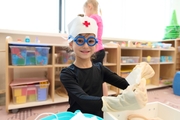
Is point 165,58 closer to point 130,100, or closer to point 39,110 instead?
point 39,110

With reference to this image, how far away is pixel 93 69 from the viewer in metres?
0.72

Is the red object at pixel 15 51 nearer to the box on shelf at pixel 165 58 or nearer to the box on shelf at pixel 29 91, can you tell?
the box on shelf at pixel 29 91

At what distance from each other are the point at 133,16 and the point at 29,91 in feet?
6.41

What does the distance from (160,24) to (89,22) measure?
2.36m

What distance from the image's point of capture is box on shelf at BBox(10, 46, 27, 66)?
117 centimetres

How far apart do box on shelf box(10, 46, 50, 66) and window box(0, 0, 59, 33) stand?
491 millimetres

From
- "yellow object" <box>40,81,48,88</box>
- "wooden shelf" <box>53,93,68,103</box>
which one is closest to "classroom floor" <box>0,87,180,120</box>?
"wooden shelf" <box>53,93,68,103</box>

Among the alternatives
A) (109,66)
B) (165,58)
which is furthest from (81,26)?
(165,58)

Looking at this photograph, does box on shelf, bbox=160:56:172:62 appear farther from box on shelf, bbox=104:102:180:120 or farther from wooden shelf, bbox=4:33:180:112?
box on shelf, bbox=104:102:180:120

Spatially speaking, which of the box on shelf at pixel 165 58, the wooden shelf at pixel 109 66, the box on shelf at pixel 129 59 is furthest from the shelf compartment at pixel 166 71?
the box on shelf at pixel 129 59

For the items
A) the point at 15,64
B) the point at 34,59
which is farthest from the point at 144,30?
the point at 15,64

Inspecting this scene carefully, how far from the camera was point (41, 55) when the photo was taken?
1272mm

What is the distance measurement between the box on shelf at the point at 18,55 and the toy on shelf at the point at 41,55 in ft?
0.34

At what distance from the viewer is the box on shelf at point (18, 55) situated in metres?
1.17
